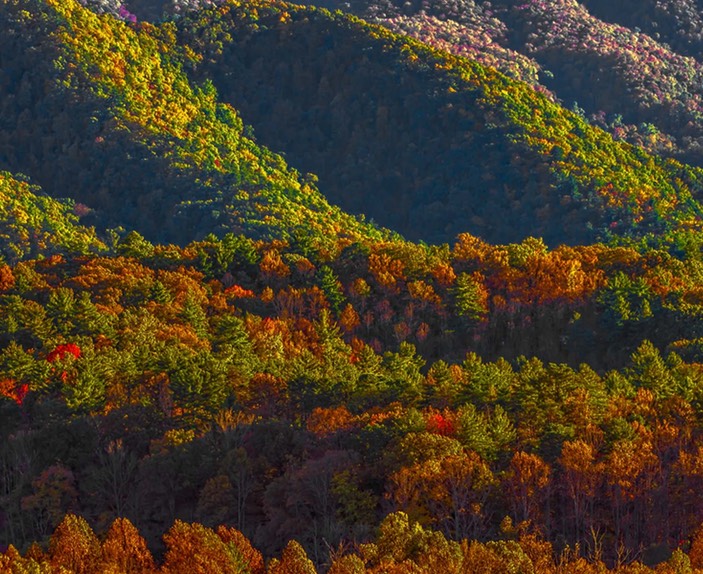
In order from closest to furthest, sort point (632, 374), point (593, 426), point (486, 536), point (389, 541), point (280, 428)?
point (389, 541), point (486, 536), point (593, 426), point (280, 428), point (632, 374)

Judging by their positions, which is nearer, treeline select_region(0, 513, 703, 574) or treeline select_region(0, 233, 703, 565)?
treeline select_region(0, 513, 703, 574)

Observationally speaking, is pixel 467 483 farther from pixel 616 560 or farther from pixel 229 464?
pixel 229 464

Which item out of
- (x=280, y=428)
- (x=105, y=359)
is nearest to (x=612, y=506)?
(x=280, y=428)

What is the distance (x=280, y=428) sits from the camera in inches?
5576

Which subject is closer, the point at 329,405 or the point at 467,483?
the point at 467,483

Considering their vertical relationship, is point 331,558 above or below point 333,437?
above

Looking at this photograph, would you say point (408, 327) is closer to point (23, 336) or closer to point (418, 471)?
point (23, 336)

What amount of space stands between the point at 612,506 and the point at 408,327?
78523 millimetres

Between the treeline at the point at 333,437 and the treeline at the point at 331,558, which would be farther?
the treeline at the point at 333,437

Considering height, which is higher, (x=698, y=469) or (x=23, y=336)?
(x=698, y=469)

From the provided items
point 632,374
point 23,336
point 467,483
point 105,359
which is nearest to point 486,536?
point 467,483

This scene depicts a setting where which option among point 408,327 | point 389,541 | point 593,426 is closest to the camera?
point 389,541

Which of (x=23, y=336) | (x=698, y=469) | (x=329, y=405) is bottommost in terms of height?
(x=23, y=336)

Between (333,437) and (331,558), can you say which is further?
(333,437)
